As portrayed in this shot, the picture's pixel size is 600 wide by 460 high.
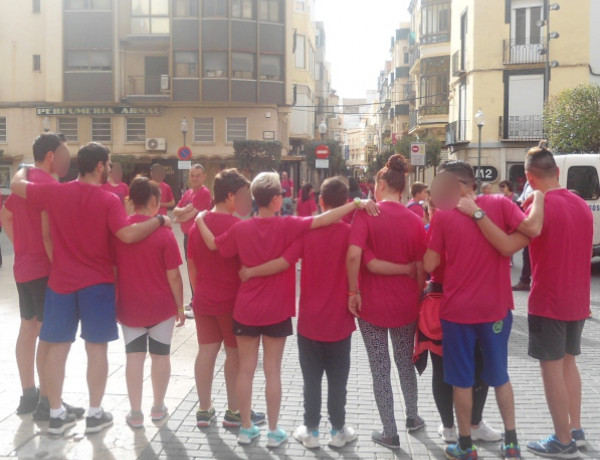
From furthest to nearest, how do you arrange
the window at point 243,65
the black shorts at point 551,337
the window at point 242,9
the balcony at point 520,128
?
the window at point 242,9, the window at point 243,65, the balcony at point 520,128, the black shorts at point 551,337

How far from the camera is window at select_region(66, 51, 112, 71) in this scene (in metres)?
38.3

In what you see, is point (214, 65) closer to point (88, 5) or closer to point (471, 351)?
point (88, 5)

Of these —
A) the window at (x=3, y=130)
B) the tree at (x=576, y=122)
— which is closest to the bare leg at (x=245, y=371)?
the tree at (x=576, y=122)

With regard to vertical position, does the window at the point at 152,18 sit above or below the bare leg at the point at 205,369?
above

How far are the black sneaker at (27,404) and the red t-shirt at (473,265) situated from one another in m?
3.16

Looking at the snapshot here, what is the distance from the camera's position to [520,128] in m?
31.7

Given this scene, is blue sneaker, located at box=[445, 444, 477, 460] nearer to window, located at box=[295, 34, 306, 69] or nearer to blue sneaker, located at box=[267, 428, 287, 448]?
blue sneaker, located at box=[267, 428, 287, 448]

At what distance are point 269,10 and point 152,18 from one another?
20.5 ft

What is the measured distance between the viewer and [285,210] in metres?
23.2

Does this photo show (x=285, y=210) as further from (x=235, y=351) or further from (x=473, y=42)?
(x=235, y=351)

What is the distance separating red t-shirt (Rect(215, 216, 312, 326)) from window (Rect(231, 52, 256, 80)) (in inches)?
1342

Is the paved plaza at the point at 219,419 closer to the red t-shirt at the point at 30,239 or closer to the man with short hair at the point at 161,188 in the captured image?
the red t-shirt at the point at 30,239

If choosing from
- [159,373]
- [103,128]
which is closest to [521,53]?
[103,128]

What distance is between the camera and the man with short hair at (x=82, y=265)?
4949 mm
